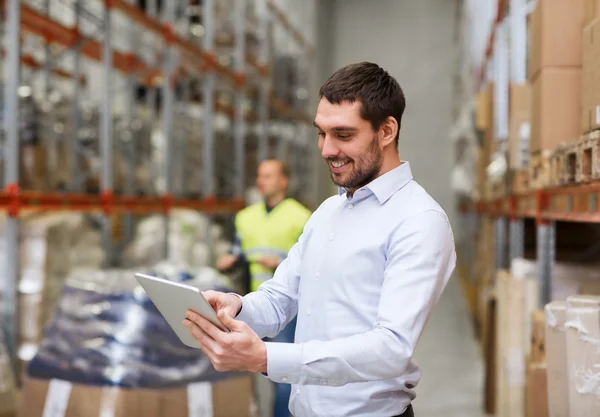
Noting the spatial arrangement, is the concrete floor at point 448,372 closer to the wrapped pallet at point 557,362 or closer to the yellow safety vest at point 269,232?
the yellow safety vest at point 269,232

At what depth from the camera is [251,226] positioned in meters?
5.67

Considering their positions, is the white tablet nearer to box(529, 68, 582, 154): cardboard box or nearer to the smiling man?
the smiling man

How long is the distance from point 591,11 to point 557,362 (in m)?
1.47

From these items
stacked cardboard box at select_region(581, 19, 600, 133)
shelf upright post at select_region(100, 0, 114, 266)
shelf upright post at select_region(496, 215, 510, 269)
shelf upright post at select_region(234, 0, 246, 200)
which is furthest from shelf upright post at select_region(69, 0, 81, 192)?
stacked cardboard box at select_region(581, 19, 600, 133)

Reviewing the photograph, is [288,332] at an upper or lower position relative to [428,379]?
upper

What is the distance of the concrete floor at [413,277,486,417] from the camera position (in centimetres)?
666

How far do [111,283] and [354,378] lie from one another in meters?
2.67

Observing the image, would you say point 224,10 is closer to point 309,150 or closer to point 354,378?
point 309,150

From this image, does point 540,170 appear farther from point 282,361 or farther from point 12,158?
point 12,158

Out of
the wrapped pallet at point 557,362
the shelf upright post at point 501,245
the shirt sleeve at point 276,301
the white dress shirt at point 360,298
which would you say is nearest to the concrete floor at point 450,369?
the shelf upright post at point 501,245

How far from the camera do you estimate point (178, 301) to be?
2.03m

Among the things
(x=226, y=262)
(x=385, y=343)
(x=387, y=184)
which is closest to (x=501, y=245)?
(x=226, y=262)

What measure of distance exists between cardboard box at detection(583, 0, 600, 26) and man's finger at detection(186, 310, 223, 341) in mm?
2100

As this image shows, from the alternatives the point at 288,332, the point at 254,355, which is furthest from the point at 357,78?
the point at 288,332
